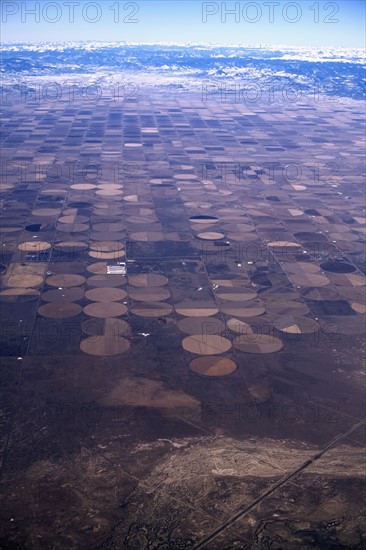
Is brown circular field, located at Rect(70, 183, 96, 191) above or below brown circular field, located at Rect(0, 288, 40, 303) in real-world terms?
above

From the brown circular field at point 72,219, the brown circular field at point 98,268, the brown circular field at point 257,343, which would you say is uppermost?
the brown circular field at point 72,219

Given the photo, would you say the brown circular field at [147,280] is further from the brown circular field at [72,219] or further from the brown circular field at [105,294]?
the brown circular field at [72,219]

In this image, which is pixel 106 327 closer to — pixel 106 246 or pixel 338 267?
pixel 106 246

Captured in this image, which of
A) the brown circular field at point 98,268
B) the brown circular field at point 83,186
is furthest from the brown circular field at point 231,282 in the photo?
the brown circular field at point 83,186

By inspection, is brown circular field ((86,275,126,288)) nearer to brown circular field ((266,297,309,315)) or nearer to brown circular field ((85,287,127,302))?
brown circular field ((85,287,127,302))

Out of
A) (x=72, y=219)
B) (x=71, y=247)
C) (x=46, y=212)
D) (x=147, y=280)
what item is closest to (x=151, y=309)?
(x=147, y=280)

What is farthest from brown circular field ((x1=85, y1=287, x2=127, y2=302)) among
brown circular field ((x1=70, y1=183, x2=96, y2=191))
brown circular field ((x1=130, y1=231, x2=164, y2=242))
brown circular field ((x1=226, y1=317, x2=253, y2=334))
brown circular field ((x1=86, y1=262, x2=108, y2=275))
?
brown circular field ((x1=70, y1=183, x2=96, y2=191))

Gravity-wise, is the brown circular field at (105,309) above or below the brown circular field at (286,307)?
above

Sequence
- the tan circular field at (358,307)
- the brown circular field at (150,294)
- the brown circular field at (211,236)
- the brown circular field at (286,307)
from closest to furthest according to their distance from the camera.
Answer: the brown circular field at (286,307), the tan circular field at (358,307), the brown circular field at (150,294), the brown circular field at (211,236)
